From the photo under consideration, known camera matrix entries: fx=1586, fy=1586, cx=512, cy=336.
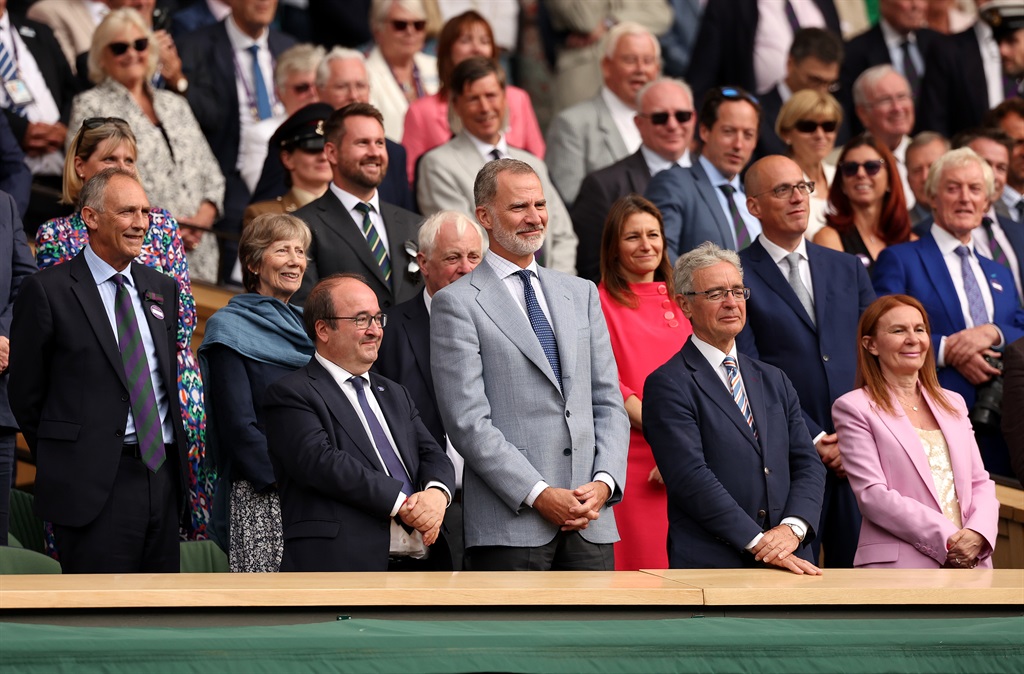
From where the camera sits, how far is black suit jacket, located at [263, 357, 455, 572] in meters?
4.72

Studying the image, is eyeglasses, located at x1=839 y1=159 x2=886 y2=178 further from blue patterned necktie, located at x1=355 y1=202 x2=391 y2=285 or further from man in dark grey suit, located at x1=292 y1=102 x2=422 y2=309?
blue patterned necktie, located at x1=355 y1=202 x2=391 y2=285

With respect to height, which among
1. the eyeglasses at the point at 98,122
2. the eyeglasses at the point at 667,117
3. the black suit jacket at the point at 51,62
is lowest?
the eyeglasses at the point at 98,122

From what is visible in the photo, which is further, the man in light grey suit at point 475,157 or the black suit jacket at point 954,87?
the black suit jacket at point 954,87

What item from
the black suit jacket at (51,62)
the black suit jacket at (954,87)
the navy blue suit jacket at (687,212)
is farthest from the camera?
the black suit jacket at (954,87)

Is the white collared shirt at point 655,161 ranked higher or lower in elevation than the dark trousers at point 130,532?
higher

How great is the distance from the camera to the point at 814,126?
7.83 meters

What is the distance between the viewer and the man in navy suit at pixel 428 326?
18.6 ft

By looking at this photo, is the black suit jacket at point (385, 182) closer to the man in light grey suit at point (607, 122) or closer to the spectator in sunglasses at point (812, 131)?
the man in light grey suit at point (607, 122)

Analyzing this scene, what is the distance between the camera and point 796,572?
4789 mm

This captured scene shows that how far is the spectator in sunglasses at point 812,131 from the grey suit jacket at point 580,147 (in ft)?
2.90

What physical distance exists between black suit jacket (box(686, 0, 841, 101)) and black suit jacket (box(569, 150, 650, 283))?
259 centimetres

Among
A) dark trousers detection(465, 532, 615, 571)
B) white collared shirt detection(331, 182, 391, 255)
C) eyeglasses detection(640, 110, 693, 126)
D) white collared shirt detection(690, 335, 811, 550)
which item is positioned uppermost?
eyeglasses detection(640, 110, 693, 126)

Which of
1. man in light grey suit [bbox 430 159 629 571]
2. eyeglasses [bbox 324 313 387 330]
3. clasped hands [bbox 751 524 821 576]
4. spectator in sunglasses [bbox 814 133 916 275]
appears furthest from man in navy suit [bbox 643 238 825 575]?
spectator in sunglasses [bbox 814 133 916 275]

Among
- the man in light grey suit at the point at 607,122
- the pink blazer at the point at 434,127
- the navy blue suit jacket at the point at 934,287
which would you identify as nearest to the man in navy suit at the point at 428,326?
the navy blue suit jacket at the point at 934,287
